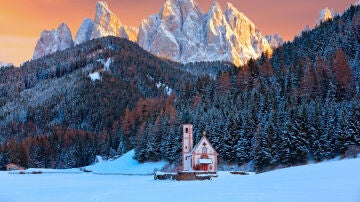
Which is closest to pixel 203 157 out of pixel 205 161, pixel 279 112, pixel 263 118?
pixel 205 161

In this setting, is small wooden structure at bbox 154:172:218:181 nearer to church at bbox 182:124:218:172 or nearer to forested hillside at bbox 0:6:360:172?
church at bbox 182:124:218:172

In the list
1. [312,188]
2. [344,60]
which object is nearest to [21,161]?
[344,60]

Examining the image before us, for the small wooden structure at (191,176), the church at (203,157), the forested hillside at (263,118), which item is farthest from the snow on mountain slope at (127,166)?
the small wooden structure at (191,176)

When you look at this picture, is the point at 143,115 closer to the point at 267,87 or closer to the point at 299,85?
the point at 267,87

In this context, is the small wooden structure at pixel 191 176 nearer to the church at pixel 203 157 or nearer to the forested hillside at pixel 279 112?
the church at pixel 203 157

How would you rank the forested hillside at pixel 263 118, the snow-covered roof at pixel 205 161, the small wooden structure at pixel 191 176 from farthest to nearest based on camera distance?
the snow-covered roof at pixel 205 161
the forested hillside at pixel 263 118
the small wooden structure at pixel 191 176

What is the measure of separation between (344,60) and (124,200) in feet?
217

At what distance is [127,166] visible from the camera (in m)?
92.9

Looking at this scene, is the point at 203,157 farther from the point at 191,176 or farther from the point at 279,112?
the point at 279,112

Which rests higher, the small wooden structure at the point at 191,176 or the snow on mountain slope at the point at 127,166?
the snow on mountain slope at the point at 127,166

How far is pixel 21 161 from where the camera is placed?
114750mm

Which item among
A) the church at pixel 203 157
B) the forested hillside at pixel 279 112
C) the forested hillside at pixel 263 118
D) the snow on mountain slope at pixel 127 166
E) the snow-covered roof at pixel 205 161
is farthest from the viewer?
the snow on mountain slope at pixel 127 166

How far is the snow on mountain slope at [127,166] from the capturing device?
3295 inches

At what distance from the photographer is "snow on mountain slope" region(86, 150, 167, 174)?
8369 centimetres
